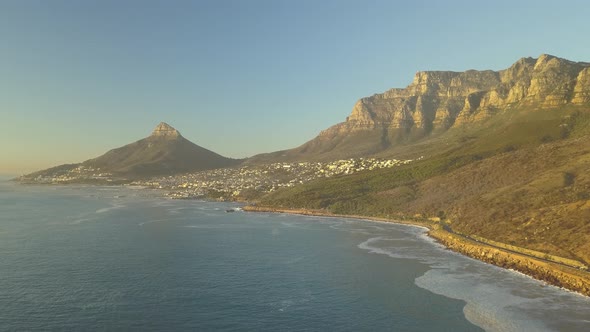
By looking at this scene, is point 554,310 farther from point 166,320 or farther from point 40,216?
point 40,216

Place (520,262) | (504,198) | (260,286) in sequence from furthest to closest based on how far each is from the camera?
1. (504,198)
2. (520,262)
3. (260,286)

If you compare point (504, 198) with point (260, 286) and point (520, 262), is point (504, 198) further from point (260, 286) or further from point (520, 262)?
point (260, 286)

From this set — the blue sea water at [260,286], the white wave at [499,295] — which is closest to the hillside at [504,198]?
the white wave at [499,295]

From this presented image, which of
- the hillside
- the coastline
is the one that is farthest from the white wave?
the hillside

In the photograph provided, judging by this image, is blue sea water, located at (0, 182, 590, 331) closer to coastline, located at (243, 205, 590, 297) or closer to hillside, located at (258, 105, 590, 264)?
coastline, located at (243, 205, 590, 297)

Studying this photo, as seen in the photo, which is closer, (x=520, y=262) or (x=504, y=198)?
(x=520, y=262)

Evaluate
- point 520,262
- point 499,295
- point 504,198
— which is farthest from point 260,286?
point 504,198

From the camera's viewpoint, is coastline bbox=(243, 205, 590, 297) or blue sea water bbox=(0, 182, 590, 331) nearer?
blue sea water bbox=(0, 182, 590, 331)

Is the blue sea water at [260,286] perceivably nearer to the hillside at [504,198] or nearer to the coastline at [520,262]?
the coastline at [520,262]
